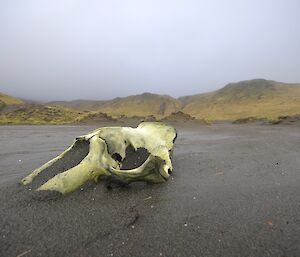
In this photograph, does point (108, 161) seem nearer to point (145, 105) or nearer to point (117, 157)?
point (117, 157)

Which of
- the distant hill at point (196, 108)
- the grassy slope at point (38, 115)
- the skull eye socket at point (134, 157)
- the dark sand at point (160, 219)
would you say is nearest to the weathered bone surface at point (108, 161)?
the skull eye socket at point (134, 157)

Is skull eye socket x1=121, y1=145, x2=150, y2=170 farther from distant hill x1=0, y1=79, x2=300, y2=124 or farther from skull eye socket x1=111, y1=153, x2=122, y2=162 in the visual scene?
distant hill x1=0, y1=79, x2=300, y2=124

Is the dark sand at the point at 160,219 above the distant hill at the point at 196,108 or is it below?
above

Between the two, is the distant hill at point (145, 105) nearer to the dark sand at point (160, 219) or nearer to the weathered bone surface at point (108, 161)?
the weathered bone surface at point (108, 161)

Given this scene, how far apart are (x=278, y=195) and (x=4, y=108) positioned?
45834 mm

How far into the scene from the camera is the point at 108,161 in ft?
12.4

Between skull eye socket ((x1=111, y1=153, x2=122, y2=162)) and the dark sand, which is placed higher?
skull eye socket ((x1=111, y1=153, x2=122, y2=162))

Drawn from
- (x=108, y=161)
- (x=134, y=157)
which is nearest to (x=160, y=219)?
(x=108, y=161)

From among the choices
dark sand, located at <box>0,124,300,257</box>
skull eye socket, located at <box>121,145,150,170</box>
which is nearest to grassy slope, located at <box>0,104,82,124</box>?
skull eye socket, located at <box>121,145,150,170</box>

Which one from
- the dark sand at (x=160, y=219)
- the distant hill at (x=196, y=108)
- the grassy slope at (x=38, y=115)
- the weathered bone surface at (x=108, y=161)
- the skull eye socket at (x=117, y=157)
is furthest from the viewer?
the grassy slope at (x=38, y=115)

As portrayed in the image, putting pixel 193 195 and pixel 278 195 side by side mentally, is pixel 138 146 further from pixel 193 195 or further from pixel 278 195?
pixel 278 195

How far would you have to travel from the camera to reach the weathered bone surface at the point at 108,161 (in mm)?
3539

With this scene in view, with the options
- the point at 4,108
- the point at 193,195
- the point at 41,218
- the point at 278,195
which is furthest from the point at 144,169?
the point at 4,108

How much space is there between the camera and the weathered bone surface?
354cm
